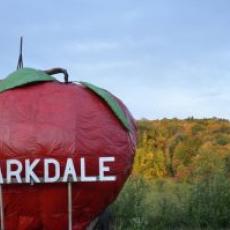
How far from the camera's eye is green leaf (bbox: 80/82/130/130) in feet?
16.8

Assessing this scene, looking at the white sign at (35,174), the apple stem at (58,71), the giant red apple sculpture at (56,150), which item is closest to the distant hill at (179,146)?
the apple stem at (58,71)

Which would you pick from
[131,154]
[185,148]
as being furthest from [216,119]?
[131,154]

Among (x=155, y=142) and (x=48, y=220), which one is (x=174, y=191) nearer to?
(x=155, y=142)

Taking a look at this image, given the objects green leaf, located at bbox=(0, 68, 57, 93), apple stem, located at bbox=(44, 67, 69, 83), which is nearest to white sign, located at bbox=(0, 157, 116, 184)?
green leaf, located at bbox=(0, 68, 57, 93)

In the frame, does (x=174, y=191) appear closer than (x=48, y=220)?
No

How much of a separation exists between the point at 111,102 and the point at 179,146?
12614 mm

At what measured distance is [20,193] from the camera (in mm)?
4883

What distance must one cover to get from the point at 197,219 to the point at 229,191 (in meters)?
0.68

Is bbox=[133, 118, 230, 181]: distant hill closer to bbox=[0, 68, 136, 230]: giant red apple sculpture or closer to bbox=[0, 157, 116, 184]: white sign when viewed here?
bbox=[0, 68, 136, 230]: giant red apple sculpture

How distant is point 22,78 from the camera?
5.12m

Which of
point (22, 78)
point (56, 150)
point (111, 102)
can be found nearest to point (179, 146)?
point (111, 102)

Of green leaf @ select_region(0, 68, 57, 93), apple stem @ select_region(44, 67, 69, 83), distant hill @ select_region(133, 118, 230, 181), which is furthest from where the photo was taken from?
distant hill @ select_region(133, 118, 230, 181)

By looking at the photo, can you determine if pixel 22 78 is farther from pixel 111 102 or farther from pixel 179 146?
pixel 179 146

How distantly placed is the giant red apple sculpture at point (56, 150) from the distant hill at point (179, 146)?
920 centimetres
